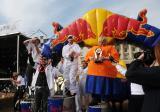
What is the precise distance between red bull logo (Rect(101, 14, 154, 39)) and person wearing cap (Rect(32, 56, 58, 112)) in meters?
2.80

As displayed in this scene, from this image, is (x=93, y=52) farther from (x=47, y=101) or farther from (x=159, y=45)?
(x=159, y=45)

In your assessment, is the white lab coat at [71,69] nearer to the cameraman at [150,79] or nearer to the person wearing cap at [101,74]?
the person wearing cap at [101,74]

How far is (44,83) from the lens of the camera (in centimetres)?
666

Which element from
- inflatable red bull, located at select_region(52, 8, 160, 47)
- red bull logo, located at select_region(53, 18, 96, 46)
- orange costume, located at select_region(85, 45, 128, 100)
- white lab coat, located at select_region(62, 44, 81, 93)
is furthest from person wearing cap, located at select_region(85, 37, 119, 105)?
red bull logo, located at select_region(53, 18, 96, 46)

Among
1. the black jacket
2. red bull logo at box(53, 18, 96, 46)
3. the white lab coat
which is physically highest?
red bull logo at box(53, 18, 96, 46)

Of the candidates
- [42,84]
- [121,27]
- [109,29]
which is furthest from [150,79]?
[121,27]

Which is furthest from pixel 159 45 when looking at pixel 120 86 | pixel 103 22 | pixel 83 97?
pixel 103 22

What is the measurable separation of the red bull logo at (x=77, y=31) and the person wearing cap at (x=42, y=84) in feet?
9.29

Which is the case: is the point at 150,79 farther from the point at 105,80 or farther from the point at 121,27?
the point at 121,27

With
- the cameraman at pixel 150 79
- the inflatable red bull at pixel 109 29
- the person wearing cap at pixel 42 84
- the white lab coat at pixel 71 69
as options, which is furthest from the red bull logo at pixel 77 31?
the cameraman at pixel 150 79

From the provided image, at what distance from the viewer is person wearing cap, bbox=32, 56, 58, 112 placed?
6.64 metres

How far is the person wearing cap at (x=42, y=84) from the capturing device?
6.64 metres

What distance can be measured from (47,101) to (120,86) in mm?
1407

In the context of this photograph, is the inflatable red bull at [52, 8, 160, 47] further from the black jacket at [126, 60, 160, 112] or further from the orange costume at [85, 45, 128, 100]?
the black jacket at [126, 60, 160, 112]
